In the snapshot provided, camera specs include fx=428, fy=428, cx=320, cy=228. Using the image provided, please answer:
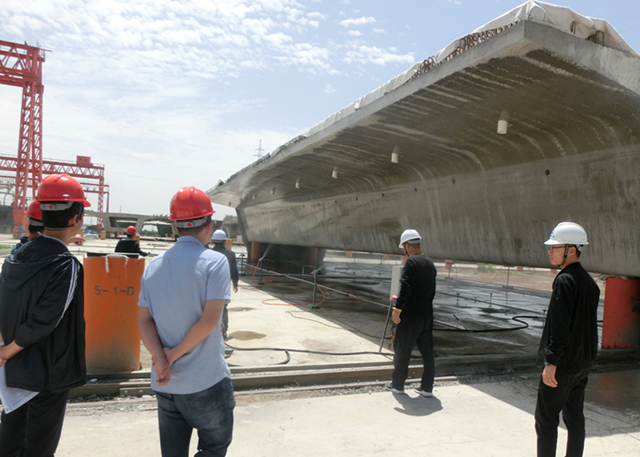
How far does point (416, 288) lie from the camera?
511 cm

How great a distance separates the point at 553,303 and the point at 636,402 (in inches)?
129

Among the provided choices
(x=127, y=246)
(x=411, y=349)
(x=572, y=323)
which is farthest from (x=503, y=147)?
(x=127, y=246)

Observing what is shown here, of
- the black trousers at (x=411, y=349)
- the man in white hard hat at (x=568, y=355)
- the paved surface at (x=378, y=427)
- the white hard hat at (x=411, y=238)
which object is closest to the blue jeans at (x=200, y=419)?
the paved surface at (x=378, y=427)

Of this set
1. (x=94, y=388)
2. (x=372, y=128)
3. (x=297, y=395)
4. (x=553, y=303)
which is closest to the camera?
(x=553, y=303)

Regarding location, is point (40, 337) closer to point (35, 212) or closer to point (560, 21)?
point (35, 212)

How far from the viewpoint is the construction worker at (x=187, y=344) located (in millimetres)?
2215

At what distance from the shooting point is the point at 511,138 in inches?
274

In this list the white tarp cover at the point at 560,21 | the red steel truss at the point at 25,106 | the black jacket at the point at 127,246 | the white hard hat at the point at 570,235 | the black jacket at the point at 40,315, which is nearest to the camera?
the black jacket at the point at 40,315

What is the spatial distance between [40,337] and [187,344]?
2.91 ft

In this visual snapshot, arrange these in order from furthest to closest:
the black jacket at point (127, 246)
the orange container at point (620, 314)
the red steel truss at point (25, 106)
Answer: the red steel truss at point (25, 106)
the black jacket at point (127, 246)
the orange container at point (620, 314)

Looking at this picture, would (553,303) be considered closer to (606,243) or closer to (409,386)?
(409,386)

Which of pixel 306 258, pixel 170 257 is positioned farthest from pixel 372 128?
pixel 306 258

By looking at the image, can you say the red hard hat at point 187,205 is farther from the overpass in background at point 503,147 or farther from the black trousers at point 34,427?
the overpass in background at point 503,147

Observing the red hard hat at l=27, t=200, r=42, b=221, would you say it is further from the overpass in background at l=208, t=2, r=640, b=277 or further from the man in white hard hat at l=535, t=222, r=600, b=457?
the overpass in background at l=208, t=2, r=640, b=277
